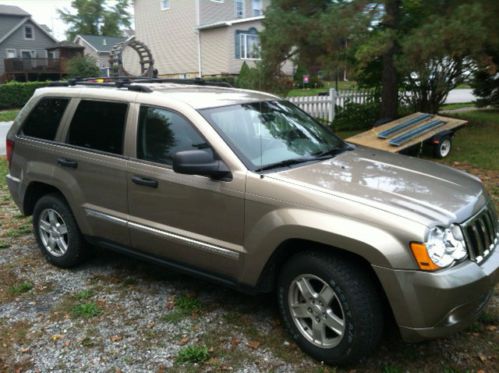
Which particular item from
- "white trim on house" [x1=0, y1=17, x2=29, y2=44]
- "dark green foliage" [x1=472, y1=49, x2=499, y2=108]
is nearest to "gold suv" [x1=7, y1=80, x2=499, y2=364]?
"dark green foliage" [x1=472, y1=49, x2=499, y2=108]

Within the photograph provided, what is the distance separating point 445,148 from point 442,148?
117 millimetres

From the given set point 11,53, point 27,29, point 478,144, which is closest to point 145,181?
point 478,144

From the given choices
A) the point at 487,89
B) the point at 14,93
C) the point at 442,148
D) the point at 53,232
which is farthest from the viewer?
the point at 14,93

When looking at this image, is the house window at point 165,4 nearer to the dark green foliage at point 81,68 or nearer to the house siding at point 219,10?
the house siding at point 219,10

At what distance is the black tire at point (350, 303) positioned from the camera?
120 inches

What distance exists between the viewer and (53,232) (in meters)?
5.00

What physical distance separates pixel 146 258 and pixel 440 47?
6.79 meters

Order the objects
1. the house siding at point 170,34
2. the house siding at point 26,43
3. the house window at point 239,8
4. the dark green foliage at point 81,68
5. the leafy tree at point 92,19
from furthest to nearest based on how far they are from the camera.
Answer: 1. the leafy tree at point 92,19
2. the house siding at point 26,43
3. the dark green foliage at point 81,68
4. the house window at point 239,8
5. the house siding at point 170,34

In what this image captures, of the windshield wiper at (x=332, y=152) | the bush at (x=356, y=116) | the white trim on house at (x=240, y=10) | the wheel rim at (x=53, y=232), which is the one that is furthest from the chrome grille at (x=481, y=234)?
the white trim on house at (x=240, y=10)

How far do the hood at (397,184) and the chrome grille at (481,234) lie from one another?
0.06 m

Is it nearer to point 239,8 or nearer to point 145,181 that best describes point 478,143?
point 145,181

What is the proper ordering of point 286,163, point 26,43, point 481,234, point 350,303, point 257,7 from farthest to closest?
point 26,43, point 257,7, point 286,163, point 481,234, point 350,303

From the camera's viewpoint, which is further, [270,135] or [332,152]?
[332,152]

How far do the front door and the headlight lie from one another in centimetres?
123
